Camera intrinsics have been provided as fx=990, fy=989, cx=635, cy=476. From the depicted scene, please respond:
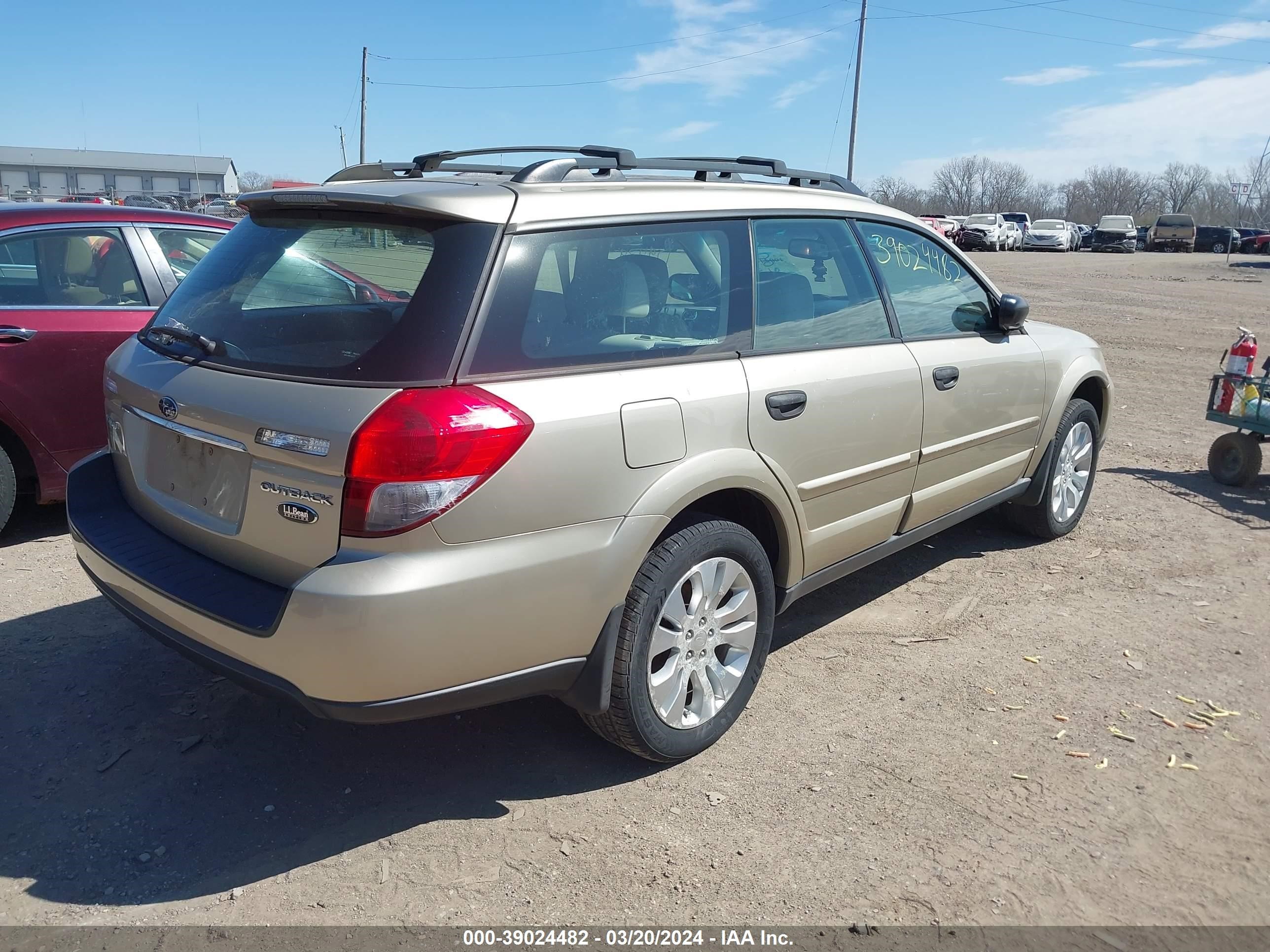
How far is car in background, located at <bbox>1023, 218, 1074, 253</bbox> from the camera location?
153 feet

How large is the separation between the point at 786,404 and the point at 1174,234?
58.6 metres

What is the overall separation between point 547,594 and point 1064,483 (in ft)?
12.8

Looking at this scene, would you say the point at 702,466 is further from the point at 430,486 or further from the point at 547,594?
the point at 430,486

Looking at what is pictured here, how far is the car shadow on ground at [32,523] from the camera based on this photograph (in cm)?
534

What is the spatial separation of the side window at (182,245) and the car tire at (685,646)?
3913 mm

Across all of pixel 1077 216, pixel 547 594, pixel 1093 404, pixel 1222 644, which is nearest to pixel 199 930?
pixel 547 594

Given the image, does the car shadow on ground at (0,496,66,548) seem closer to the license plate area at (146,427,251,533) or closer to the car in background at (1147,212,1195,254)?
the license plate area at (146,427,251,533)

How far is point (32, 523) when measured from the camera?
5.63 meters

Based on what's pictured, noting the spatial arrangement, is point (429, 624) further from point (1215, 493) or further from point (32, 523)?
point (1215, 493)

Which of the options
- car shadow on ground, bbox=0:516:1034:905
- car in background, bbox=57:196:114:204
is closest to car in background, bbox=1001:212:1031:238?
car in background, bbox=57:196:114:204

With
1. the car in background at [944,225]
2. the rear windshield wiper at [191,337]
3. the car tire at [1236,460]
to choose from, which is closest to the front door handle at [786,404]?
the rear windshield wiper at [191,337]

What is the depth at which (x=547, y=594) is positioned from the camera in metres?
2.75

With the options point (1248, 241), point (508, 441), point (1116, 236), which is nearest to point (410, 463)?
point (508, 441)

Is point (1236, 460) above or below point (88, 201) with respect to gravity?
below
